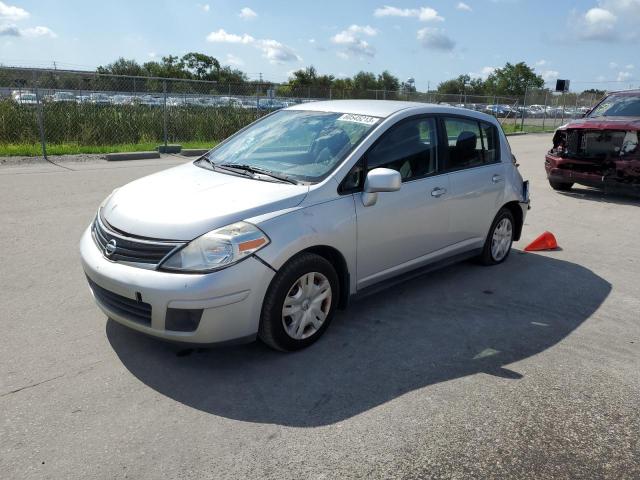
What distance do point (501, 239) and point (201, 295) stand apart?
12.6 feet

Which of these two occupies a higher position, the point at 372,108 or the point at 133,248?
the point at 372,108

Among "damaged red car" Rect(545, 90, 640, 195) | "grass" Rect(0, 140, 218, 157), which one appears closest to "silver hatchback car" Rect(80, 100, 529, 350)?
"damaged red car" Rect(545, 90, 640, 195)

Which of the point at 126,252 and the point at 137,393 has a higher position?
the point at 126,252

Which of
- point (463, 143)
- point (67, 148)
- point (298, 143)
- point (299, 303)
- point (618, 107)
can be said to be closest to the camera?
point (299, 303)

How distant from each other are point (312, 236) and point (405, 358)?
3.51ft

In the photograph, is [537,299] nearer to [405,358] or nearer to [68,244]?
[405,358]

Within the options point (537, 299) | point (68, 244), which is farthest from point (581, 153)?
point (68, 244)

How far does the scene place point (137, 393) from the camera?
3311mm

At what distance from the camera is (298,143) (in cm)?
459

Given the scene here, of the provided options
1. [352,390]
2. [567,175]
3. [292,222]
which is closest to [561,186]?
[567,175]

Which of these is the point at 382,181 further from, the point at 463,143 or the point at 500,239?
the point at 500,239

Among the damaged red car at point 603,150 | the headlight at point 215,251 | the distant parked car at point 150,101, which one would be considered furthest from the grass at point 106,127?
the headlight at point 215,251

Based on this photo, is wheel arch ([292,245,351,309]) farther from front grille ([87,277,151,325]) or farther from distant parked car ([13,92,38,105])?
distant parked car ([13,92,38,105])

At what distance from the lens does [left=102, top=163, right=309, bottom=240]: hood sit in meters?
3.51
